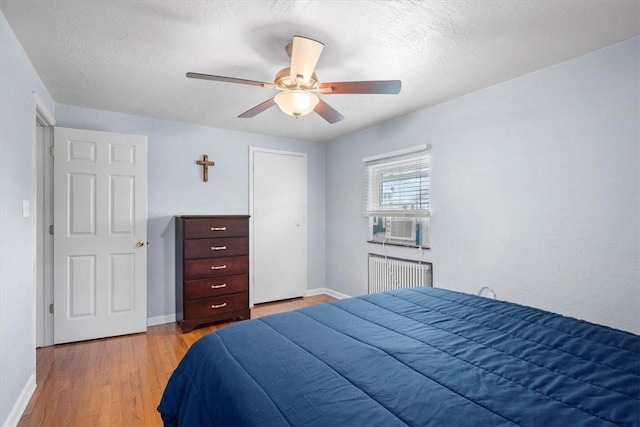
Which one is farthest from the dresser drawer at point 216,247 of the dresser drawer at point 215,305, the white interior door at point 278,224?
the white interior door at point 278,224

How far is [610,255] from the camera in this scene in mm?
1986

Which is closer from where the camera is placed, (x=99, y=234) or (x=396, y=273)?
(x=99, y=234)

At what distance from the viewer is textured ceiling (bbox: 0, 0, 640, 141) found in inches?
64.2

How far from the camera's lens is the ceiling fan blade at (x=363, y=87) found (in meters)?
1.82

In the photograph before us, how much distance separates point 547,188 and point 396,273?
65.9 inches

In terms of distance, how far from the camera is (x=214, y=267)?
11.0 feet

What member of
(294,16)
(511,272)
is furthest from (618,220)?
(294,16)

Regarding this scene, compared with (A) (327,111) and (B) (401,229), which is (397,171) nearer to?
(B) (401,229)

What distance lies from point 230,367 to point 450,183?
8.32 feet

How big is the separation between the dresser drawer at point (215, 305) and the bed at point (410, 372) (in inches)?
77.4

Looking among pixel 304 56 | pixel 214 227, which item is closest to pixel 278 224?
pixel 214 227

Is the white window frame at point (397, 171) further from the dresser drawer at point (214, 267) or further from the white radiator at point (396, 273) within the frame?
the dresser drawer at point (214, 267)

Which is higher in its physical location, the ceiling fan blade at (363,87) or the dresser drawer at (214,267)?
the ceiling fan blade at (363,87)

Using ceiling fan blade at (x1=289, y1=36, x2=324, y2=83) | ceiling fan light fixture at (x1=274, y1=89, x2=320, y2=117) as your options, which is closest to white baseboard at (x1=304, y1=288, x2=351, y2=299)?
ceiling fan light fixture at (x1=274, y1=89, x2=320, y2=117)
